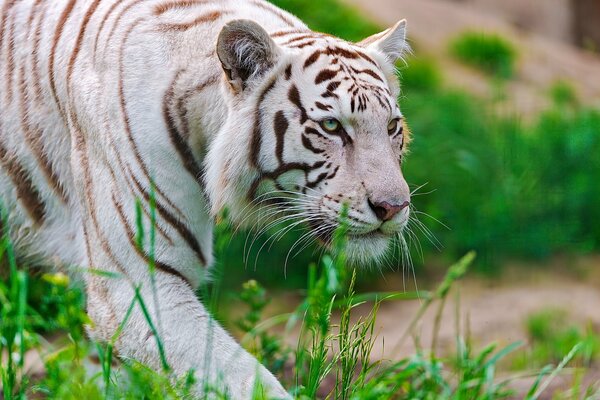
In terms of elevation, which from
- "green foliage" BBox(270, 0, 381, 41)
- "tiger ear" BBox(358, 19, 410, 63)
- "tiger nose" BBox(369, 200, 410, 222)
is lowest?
"green foliage" BBox(270, 0, 381, 41)

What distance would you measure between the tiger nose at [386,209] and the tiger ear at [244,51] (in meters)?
0.50

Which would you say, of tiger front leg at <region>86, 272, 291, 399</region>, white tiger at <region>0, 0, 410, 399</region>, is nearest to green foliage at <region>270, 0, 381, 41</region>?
white tiger at <region>0, 0, 410, 399</region>

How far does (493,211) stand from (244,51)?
3.46m

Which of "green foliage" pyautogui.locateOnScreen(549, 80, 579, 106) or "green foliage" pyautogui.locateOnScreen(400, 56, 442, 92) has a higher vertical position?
"green foliage" pyautogui.locateOnScreen(400, 56, 442, 92)

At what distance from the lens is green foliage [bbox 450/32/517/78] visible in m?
8.46

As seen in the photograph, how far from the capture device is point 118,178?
294cm

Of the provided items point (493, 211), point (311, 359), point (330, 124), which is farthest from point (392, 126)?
point (493, 211)

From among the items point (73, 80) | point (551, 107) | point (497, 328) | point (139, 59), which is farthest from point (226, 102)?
point (551, 107)

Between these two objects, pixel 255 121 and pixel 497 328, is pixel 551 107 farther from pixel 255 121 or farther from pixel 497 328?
pixel 255 121

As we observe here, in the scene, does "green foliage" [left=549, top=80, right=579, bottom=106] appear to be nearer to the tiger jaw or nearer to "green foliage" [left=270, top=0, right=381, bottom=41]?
"green foliage" [left=270, top=0, right=381, bottom=41]

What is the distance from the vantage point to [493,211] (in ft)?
19.8

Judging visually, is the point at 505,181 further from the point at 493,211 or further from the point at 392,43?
the point at 392,43

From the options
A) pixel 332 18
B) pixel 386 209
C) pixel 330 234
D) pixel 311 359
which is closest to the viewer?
pixel 311 359

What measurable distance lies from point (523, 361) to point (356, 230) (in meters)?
1.92
